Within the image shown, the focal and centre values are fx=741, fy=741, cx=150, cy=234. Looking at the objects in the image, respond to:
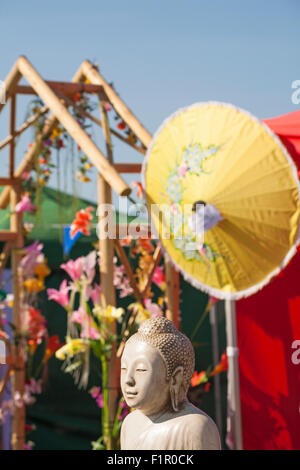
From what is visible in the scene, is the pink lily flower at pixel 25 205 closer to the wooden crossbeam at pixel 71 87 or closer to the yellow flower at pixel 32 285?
the yellow flower at pixel 32 285

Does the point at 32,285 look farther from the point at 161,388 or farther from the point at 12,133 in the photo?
the point at 161,388

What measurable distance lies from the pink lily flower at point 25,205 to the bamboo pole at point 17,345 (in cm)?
9

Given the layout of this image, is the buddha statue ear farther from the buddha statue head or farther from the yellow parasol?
the yellow parasol

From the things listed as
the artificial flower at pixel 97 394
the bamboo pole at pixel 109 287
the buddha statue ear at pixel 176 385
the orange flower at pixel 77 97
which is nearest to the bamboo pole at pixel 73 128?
the bamboo pole at pixel 109 287

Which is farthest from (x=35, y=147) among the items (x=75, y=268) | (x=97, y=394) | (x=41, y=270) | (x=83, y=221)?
(x=97, y=394)

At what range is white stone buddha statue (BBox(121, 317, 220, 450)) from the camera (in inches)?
90.4

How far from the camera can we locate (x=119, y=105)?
4828 mm

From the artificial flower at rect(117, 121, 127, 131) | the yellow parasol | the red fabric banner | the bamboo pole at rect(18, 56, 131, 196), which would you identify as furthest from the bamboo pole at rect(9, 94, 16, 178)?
the red fabric banner

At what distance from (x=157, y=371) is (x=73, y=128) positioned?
93.3 inches

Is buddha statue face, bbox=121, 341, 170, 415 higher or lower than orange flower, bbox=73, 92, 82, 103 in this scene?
lower

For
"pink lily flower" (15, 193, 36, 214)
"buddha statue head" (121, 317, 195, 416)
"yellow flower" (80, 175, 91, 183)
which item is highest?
"yellow flower" (80, 175, 91, 183)

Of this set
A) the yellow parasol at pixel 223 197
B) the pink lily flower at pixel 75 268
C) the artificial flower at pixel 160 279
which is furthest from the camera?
the artificial flower at pixel 160 279

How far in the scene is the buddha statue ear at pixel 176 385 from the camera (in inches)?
92.3
